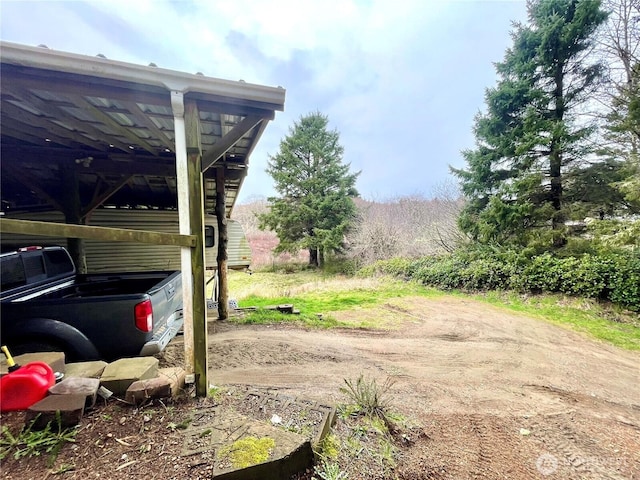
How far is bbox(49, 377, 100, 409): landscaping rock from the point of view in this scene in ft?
5.72

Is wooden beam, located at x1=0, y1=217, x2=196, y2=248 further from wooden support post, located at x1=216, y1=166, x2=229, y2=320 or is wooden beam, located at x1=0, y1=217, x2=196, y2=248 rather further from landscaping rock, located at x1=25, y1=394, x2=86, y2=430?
wooden support post, located at x1=216, y1=166, x2=229, y2=320

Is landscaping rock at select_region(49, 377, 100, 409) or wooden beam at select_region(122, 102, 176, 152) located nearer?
landscaping rock at select_region(49, 377, 100, 409)

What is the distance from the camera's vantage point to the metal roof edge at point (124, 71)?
6.27 feet

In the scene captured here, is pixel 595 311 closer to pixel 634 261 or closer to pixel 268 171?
pixel 634 261

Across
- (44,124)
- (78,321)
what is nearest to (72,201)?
(44,124)

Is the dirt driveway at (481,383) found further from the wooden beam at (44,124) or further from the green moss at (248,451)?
the wooden beam at (44,124)

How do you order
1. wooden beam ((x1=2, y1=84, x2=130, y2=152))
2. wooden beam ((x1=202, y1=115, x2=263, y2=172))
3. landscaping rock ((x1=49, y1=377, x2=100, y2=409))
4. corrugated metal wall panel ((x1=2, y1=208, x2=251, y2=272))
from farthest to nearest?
corrugated metal wall panel ((x1=2, y1=208, x2=251, y2=272))
wooden beam ((x1=202, y1=115, x2=263, y2=172))
wooden beam ((x1=2, y1=84, x2=130, y2=152))
landscaping rock ((x1=49, y1=377, x2=100, y2=409))

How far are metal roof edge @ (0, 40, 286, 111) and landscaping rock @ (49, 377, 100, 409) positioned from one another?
218 centimetres

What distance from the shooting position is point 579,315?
6.39 metres

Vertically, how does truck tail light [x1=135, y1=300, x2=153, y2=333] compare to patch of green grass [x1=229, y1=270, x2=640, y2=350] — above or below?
above

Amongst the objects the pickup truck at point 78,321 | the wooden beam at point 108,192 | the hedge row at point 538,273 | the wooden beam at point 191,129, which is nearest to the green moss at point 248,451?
the pickup truck at point 78,321

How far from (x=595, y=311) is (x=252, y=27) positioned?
442 inches

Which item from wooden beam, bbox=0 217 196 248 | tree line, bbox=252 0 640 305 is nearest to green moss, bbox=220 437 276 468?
wooden beam, bbox=0 217 196 248

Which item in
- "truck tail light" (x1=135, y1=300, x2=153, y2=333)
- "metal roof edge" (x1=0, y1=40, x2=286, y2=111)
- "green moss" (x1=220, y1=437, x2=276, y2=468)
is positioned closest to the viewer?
"green moss" (x1=220, y1=437, x2=276, y2=468)
